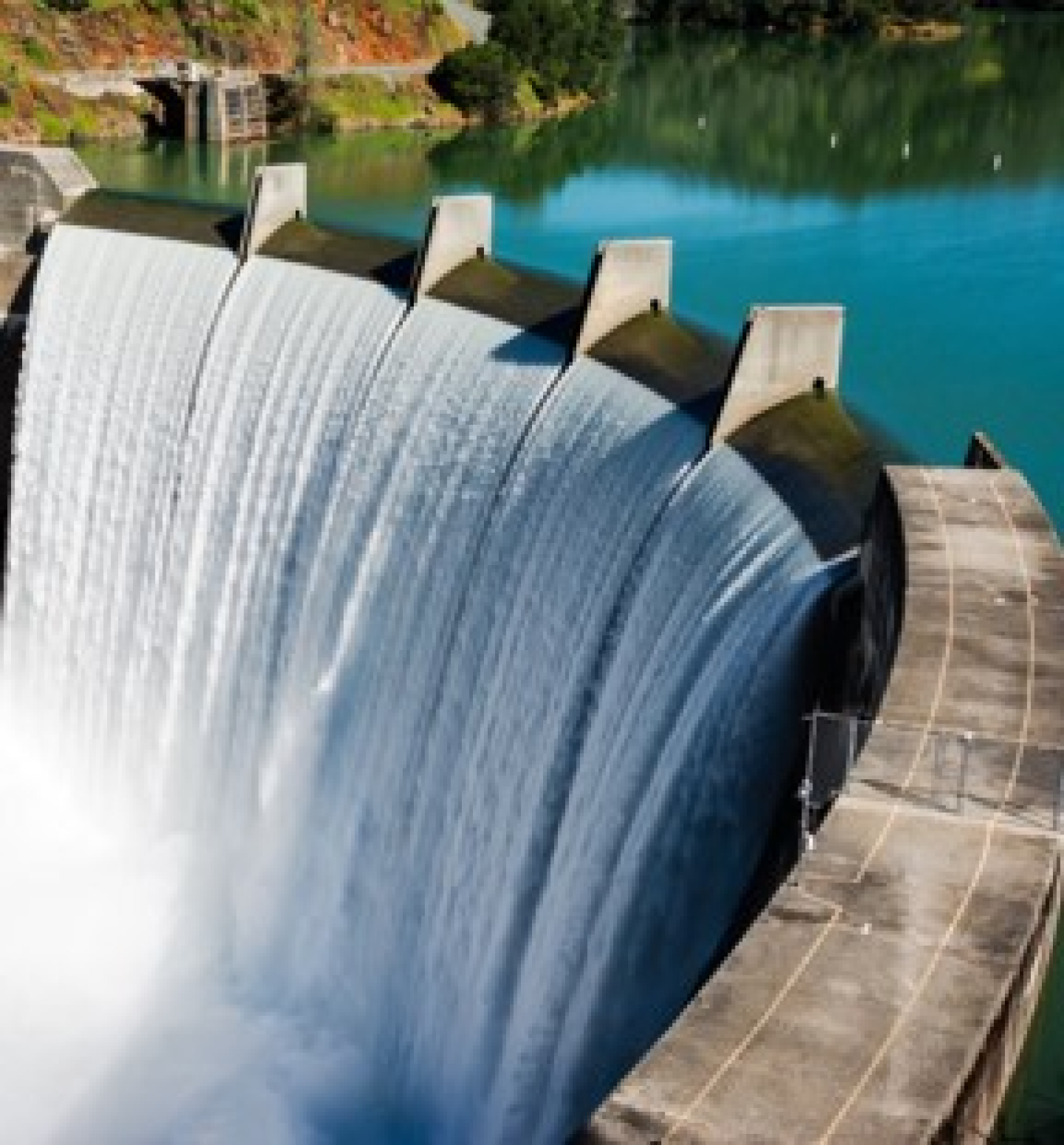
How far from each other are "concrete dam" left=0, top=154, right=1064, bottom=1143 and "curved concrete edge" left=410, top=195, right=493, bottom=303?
58 millimetres

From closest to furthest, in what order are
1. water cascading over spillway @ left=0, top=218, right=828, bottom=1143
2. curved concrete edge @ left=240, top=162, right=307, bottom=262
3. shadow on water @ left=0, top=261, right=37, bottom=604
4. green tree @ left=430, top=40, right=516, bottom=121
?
water cascading over spillway @ left=0, top=218, right=828, bottom=1143 → curved concrete edge @ left=240, top=162, right=307, bottom=262 → shadow on water @ left=0, top=261, right=37, bottom=604 → green tree @ left=430, top=40, right=516, bottom=121

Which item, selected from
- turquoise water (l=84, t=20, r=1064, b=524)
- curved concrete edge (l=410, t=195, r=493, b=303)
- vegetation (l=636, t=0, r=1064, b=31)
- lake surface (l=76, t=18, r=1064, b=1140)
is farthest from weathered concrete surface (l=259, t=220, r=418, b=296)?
vegetation (l=636, t=0, r=1064, b=31)

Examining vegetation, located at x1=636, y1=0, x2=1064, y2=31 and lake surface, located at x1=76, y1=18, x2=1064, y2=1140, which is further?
vegetation, located at x1=636, y1=0, x2=1064, y2=31

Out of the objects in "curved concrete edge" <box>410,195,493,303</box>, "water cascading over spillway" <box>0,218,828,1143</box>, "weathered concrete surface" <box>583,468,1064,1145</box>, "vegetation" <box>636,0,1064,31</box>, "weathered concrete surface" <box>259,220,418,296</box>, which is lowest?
"water cascading over spillway" <box>0,218,828,1143</box>

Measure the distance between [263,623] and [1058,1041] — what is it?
927 centimetres

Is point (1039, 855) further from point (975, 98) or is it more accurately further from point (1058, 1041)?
point (975, 98)

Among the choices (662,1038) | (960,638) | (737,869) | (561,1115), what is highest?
(960,638)

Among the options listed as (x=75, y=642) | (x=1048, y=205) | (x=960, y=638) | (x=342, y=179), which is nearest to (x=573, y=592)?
(x=960, y=638)

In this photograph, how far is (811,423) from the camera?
14086 mm

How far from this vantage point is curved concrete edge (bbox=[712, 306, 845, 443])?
1397 cm

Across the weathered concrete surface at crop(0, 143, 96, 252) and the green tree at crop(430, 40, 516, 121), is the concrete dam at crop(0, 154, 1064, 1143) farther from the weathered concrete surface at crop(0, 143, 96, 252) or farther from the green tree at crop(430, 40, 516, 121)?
the green tree at crop(430, 40, 516, 121)

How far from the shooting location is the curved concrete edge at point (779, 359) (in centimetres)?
1397

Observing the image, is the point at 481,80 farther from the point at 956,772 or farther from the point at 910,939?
the point at 910,939

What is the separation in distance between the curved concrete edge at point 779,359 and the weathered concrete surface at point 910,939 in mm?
3860
